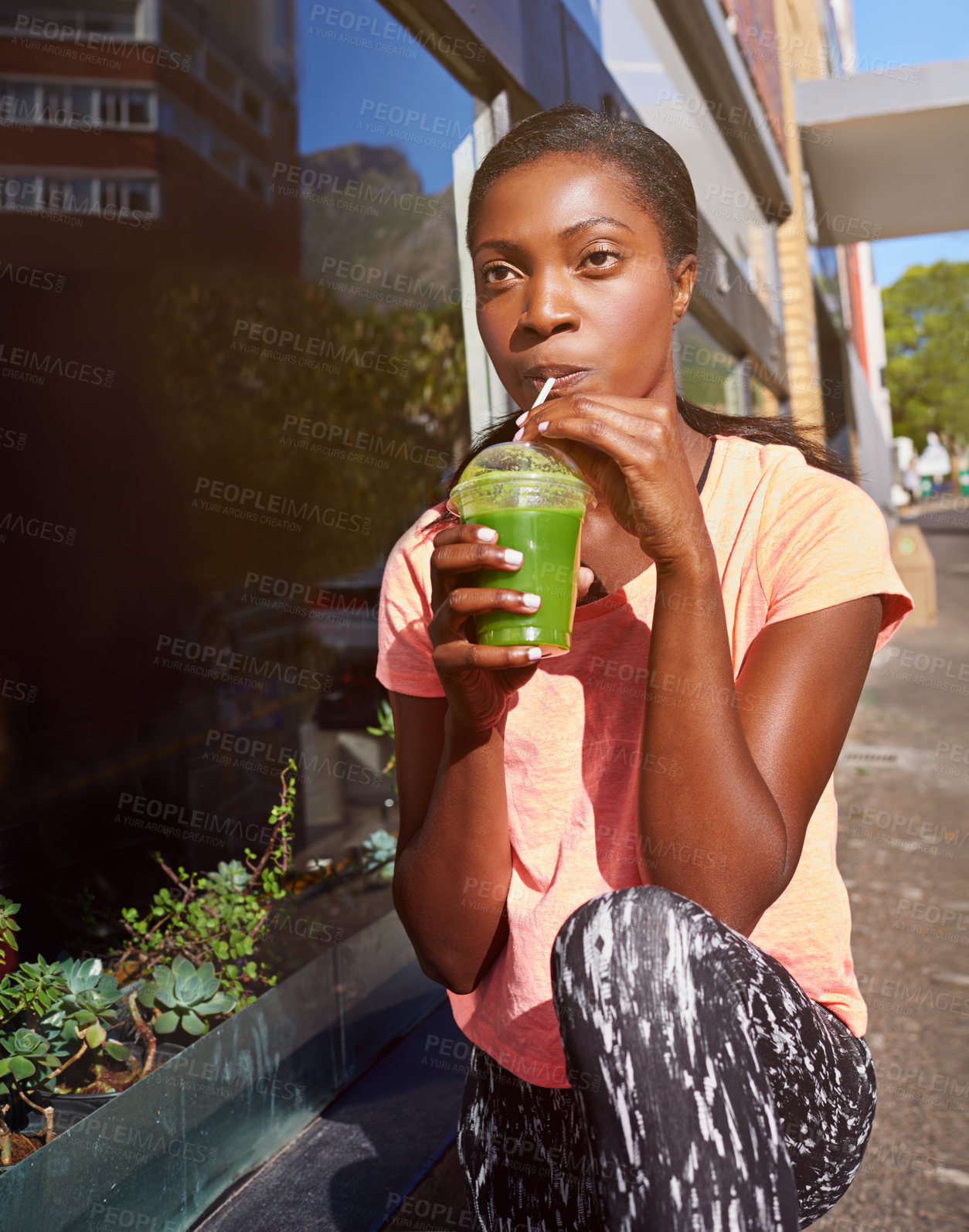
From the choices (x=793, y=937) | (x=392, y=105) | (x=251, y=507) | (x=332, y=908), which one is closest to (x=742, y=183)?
(x=392, y=105)

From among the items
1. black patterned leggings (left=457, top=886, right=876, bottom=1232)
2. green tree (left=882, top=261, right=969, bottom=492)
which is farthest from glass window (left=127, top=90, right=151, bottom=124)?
green tree (left=882, top=261, right=969, bottom=492)

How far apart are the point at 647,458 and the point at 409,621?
0.62 m

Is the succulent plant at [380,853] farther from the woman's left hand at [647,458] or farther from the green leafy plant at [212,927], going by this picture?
the woman's left hand at [647,458]

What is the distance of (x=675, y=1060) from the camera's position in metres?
1.09

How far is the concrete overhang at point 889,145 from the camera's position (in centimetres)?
1016

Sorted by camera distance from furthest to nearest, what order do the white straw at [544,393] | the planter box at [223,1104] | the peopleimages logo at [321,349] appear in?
the peopleimages logo at [321,349] → the planter box at [223,1104] → the white straw at [544,393]

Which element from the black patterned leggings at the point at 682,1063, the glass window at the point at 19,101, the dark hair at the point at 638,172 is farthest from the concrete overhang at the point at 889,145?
the black patterned leggings at the point at 682,1063

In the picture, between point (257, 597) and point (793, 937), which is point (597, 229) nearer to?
point (793, 937)

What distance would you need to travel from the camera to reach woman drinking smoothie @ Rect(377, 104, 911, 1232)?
1115mm

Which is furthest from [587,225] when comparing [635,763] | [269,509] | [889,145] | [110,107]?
[889,145]

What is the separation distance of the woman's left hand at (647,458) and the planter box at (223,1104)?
1489 mm

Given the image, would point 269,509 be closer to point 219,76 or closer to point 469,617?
point 219,76

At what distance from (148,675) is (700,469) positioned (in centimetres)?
156

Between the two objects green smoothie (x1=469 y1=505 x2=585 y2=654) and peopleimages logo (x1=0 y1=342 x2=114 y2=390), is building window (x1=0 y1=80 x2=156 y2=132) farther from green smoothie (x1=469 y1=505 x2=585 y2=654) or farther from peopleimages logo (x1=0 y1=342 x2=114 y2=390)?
green smoothie (x1=469 y1=505 x2=585 y2=654)
